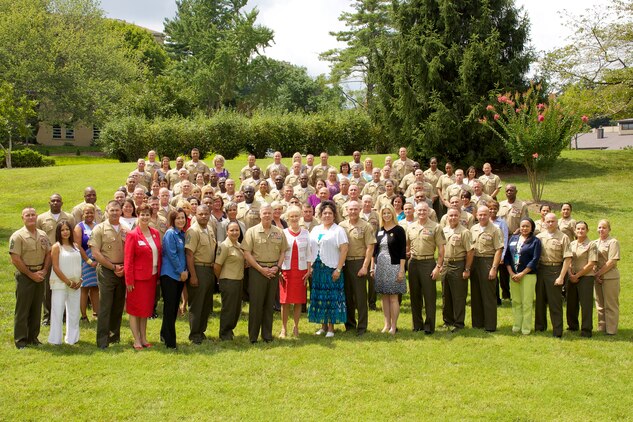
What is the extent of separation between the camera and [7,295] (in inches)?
383

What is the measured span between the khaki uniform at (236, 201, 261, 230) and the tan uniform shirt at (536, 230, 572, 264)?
422 cm

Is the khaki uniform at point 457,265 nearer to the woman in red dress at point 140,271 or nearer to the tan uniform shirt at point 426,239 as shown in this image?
the tan uniform shirt at point 426,239

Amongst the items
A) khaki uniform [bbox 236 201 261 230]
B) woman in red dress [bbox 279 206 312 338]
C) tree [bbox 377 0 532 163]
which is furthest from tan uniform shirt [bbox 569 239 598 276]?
tree [bbox 377 0 532 163]

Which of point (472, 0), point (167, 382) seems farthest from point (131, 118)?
point (167, 382)

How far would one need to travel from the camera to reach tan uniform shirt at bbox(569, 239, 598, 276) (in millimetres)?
7781

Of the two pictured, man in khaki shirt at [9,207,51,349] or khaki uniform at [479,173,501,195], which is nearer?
man in khaki shirt at [9,207,51,349]

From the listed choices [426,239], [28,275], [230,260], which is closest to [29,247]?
[28,275]

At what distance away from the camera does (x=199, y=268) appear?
7551 mm

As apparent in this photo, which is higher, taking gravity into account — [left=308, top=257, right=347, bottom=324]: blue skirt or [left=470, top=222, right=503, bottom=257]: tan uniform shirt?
[left=470, top=222, right=503, bottom=257]: tan uniform shirt

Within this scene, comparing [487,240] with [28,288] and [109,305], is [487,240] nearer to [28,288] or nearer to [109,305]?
[109,305]

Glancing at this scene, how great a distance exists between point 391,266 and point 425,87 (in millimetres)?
12837

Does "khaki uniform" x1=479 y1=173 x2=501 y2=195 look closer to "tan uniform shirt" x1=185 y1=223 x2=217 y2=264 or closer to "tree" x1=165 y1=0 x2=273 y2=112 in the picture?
"tan uniform shirt" x1=185 y1=223 x2=217 y2=264

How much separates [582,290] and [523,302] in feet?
2.50

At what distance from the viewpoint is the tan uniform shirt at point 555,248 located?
7812 millimetres
